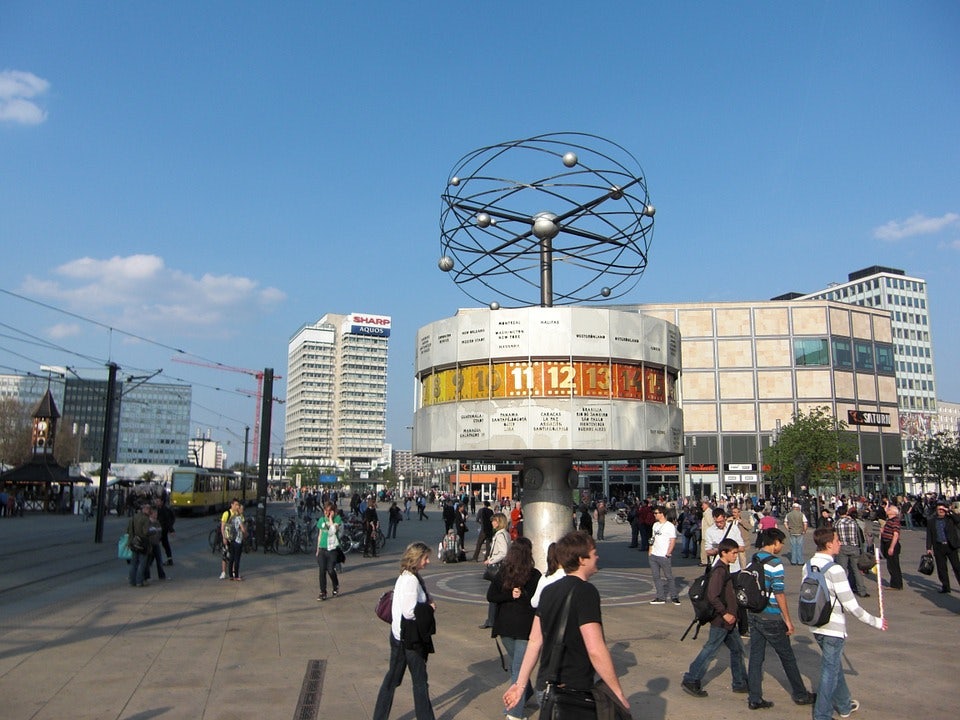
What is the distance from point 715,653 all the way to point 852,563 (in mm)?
8579

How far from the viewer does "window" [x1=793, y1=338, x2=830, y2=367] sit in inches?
2744

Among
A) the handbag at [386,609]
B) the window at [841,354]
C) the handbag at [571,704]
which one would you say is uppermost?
the window at [841,354]

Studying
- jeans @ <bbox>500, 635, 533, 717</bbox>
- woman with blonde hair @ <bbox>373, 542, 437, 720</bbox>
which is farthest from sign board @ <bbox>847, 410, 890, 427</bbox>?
woman with blonde hair @ <bbox>373, 542, 437, 720</bbox>

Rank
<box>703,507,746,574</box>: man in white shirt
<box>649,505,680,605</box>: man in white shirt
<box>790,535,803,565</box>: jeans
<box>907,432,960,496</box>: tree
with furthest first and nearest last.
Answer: <box>907,432,960,496</box>: tree, <box>790,535,803,565</box>: jeans, <box>649,505,680,605</box>: man in white shirt, <box>703,507,746,574</box>: man in white shirt

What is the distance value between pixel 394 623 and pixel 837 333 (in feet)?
240

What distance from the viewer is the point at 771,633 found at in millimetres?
7996

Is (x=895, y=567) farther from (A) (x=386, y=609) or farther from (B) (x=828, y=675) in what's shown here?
(A) (x=386, y=609)

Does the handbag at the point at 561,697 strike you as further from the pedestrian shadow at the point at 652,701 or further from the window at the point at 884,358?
the window at the point at 884,358

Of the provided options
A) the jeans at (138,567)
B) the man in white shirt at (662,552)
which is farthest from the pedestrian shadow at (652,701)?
the jeans at (138,567)

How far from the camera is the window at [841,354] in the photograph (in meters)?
70.3

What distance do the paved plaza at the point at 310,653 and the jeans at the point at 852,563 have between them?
0.65 m

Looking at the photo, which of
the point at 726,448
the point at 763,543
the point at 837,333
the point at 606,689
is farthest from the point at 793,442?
the point at 606,689

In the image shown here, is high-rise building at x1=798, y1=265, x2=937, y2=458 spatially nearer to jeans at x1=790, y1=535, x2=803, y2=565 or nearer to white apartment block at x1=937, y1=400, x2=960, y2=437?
white apartment block at x1=937, y1=400, x2=960, y2=437

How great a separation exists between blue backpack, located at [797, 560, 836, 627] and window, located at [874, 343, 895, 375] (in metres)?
75.4
